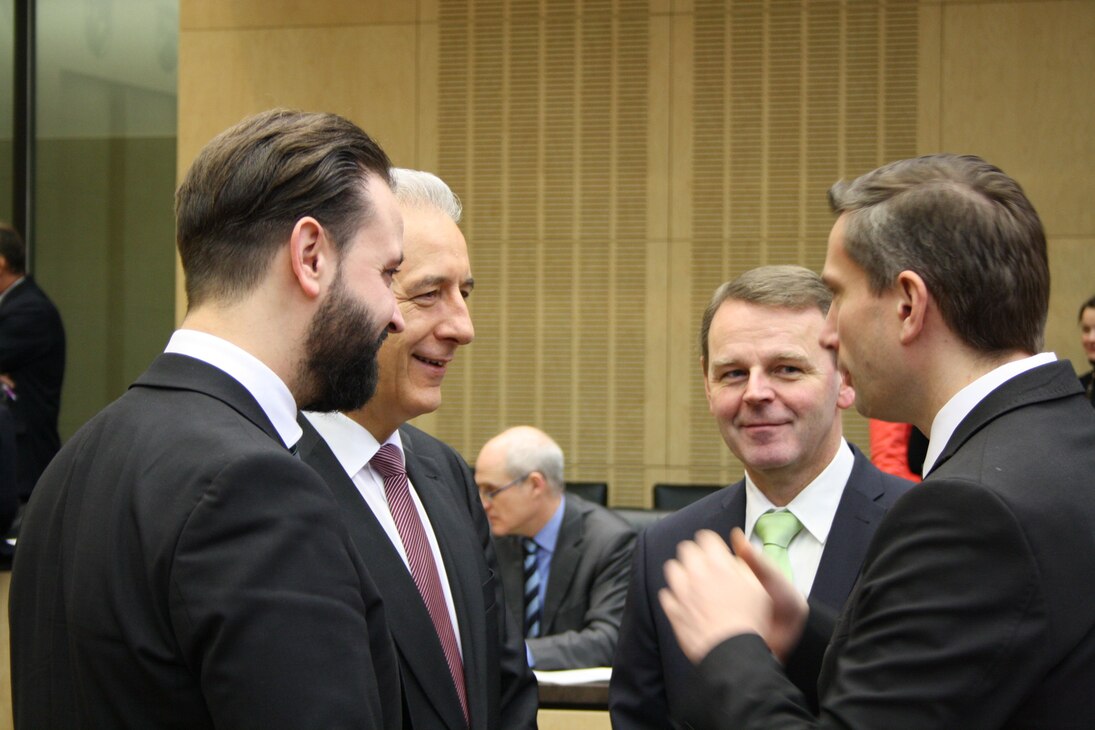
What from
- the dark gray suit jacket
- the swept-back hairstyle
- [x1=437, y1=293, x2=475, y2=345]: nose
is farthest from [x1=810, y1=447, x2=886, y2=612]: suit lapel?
the dark gray suit jacket

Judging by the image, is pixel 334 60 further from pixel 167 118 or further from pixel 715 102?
pixel 715 102

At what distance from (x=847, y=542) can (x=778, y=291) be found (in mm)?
562

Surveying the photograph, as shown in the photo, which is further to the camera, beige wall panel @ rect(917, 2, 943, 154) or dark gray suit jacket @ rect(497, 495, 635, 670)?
beige wall panel @ rect(917, 2, 943, 154)

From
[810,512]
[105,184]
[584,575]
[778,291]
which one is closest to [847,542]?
[810,512]

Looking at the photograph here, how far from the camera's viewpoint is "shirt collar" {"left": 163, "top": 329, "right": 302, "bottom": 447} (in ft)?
5.35

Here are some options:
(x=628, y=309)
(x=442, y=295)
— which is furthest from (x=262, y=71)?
(x=442, y=295)

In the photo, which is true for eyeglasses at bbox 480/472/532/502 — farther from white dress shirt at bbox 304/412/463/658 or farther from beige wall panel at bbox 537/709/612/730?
white dress shirt at bbox 304/412/463/658

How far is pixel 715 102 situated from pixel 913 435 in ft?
10.4

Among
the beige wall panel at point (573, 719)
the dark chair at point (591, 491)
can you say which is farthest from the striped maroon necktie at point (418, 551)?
the dark chair at point (591, 491)

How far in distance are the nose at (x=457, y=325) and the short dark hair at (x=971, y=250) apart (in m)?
0.96

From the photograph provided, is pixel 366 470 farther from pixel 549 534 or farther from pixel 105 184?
pixel 105 184

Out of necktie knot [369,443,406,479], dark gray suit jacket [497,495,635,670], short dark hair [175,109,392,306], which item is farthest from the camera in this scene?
dark gray suit jacket [497,495,635,670]

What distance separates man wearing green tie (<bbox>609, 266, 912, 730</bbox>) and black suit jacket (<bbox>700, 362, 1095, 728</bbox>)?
890 mm

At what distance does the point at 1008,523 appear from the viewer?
1.54m
